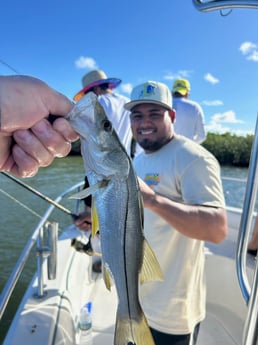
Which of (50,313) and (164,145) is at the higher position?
(164,145)

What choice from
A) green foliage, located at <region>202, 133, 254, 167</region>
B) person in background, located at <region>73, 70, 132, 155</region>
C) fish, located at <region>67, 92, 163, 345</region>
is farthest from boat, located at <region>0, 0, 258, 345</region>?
green foliage, located at <region>202, 133, 254, 167</region>

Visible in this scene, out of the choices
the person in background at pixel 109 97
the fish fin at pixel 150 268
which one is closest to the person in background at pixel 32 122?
the fish fin at pixel 150 268

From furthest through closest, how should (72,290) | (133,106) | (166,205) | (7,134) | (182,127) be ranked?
1. (182,127)
2. (72,290)
3. (133,106)
4. (166,205)
5. (7,134)

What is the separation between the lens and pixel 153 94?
1760 mm

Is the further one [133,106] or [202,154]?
[133,106]

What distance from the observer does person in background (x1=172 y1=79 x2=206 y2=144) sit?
326cm

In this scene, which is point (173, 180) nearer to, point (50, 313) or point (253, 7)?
point (253, 7)

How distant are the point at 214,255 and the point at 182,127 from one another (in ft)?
4.67

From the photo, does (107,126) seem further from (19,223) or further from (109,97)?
(19,223)

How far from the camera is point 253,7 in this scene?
0.81 metres

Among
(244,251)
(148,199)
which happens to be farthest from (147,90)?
(244,251)

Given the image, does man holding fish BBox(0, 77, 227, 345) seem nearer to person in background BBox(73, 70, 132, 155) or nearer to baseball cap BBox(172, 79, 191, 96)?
person in background BBox(73, 70, 132, 155)

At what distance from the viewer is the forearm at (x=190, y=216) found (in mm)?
1373

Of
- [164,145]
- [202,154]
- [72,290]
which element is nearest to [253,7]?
[202,154]
